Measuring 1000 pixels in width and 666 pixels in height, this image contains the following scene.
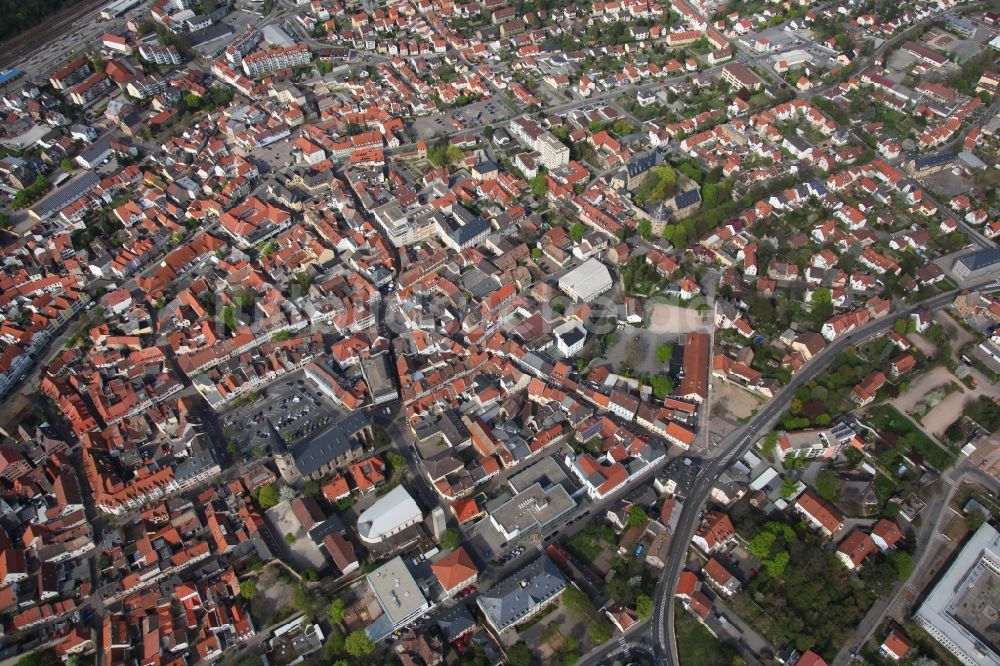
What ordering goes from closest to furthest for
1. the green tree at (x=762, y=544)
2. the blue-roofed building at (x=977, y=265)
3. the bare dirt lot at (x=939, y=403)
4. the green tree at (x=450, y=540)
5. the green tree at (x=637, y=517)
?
the green tree at (x=762, y=544), the green tree at (x=450, y=540), the green tree at (x=637, y=517), the bare dirt lot at (x=939, y=403), the blue-roofed building at (x=977, y=265)

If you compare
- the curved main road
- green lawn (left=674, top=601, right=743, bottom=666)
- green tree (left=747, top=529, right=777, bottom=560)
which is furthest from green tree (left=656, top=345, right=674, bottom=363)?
green lawn (left=674, top=601, right=743, bottom=666)

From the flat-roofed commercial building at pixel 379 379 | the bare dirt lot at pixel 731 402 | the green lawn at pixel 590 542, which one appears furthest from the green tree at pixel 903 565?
the flat-roofed commercial building at pixel 379 379

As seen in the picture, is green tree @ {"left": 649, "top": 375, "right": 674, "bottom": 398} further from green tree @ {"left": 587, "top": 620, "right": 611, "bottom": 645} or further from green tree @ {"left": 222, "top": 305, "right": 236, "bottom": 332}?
green tree @ {"left": 222, "top": 305, "right": 236, "bottom": 332}

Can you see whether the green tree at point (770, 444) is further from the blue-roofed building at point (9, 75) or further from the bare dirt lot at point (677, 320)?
the blue-roofed building at point (9, 75)

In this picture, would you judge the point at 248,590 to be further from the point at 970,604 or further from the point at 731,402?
the point at 970,604

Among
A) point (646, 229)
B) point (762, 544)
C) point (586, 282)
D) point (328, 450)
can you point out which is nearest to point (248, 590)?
point (328, 450)

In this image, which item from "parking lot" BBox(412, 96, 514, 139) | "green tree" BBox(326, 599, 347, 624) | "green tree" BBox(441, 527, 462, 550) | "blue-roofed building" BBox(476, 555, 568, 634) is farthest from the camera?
"parking lot" BBox(412, 96, 514, 139)
